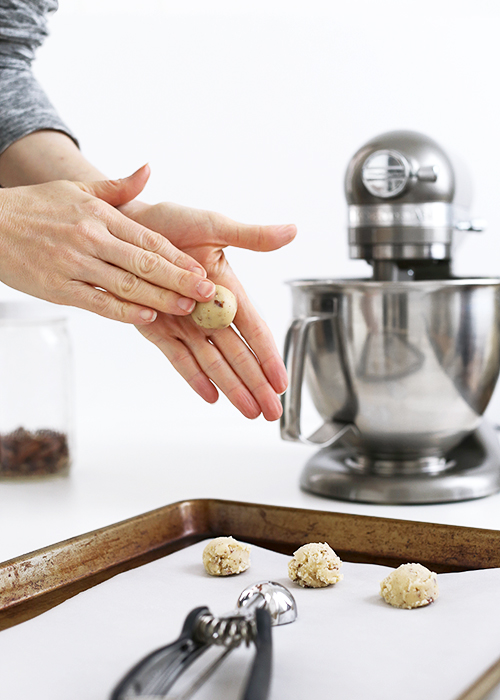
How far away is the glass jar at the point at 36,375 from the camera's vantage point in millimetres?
1203

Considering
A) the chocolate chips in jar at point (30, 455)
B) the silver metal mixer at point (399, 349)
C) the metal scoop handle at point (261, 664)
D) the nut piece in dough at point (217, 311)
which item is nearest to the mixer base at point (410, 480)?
the silver metal mixer at point (399, 349)

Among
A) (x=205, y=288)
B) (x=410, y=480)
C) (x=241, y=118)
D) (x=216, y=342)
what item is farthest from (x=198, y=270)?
(x=241, y=118)

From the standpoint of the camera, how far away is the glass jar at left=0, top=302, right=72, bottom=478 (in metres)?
1.20

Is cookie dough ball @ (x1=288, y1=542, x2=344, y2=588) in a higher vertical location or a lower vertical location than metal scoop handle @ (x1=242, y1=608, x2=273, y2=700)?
lower

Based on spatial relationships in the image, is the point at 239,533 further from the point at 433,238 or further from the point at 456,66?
the point at 456,66

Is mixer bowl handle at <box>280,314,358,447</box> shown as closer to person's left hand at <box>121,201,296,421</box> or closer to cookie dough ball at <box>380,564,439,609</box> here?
person's left hand at <box>121,201,296,421</box>

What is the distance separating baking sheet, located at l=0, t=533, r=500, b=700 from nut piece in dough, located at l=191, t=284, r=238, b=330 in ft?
0.90

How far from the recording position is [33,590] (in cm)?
72

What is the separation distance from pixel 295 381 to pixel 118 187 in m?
0.32

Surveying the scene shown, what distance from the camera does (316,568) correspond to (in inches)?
27.5

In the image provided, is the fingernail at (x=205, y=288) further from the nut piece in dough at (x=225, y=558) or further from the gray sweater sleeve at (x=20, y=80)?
the gray sweater sleeve at (x=20, y=80)

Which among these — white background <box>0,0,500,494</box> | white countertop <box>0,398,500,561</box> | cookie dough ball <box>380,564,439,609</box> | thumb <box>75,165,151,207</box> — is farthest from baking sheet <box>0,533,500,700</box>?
white background <box>0,0,500,494</box>

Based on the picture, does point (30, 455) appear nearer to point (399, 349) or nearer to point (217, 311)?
point (217, 311)

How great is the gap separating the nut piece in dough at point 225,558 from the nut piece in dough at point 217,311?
0.25m
